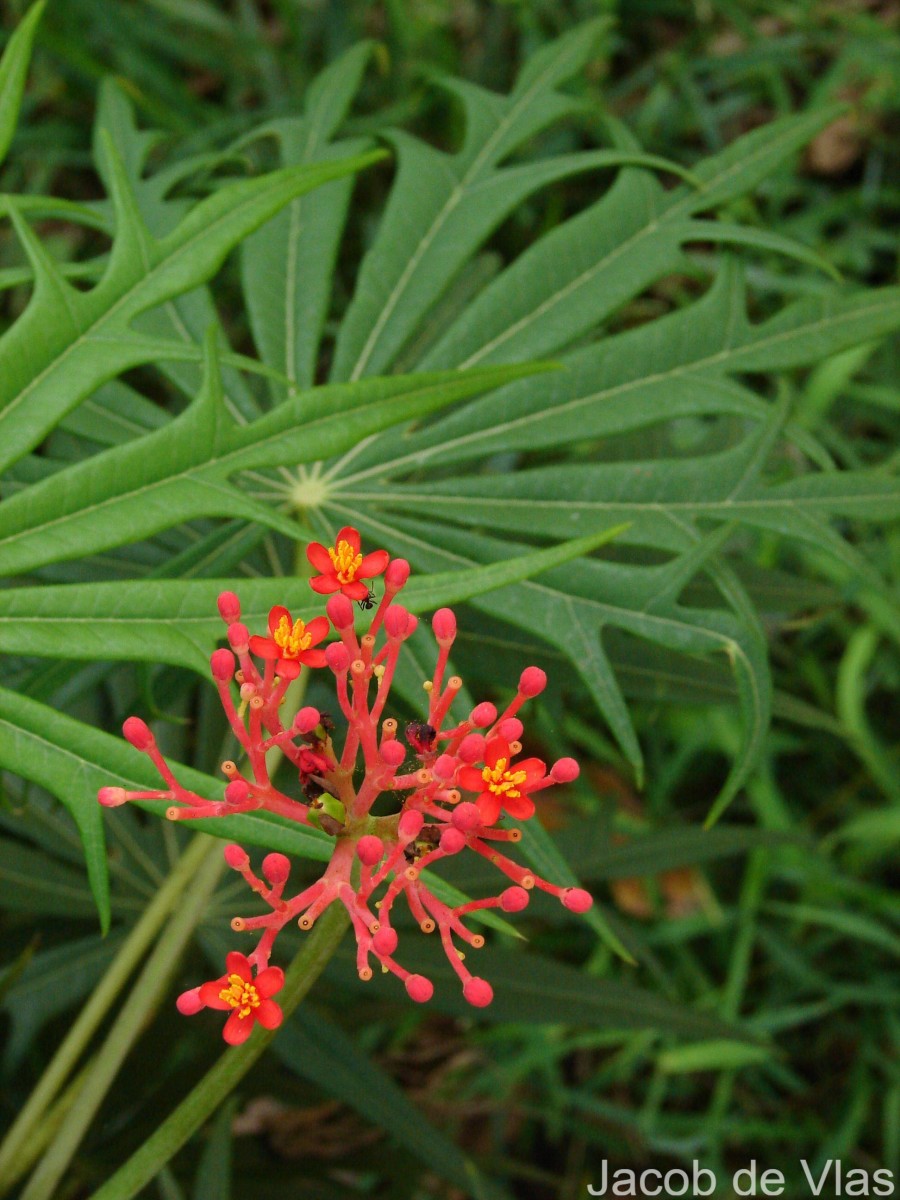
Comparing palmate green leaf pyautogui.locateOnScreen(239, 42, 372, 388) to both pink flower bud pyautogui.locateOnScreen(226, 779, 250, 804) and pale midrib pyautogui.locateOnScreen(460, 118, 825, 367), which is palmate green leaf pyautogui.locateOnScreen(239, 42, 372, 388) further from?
pink flower bud pyautogui.locateOnScreen(226, 779, 250, 804)

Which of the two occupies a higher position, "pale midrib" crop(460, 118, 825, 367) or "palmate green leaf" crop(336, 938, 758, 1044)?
"pale midrib" crop(460, 118, 825, 367)

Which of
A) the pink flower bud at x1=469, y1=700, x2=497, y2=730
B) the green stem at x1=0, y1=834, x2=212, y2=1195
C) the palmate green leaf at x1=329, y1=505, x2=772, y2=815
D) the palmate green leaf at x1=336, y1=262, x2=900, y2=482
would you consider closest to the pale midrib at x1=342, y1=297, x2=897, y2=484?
the palmate green leaf at x1=336, y1=262, x2=900, y2=482

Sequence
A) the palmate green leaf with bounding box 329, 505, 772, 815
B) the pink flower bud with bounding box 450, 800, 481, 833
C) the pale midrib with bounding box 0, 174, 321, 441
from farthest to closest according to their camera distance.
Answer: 1. the palmate green leaf with bounding box 329, 505, 772, 815
2. the pale midrib with bounding box 0, 174, 321, 441
3. the pink flower bud with bounding box 450, 800, 481, 833

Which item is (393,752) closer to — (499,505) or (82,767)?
(82,767)

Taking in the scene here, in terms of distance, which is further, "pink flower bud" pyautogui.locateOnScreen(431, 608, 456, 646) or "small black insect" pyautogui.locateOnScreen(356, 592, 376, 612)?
"small black insect" pyautogui.locateOnScreen(356, 592, 376, 612)

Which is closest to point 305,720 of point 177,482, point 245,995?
point 245,995

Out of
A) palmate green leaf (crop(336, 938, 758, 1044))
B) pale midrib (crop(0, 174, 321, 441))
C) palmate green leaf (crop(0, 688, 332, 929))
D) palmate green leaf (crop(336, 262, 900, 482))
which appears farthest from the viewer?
palmate green leaf (crop(336, 938, 758, 1044))

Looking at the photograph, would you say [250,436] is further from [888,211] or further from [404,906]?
[888,211]

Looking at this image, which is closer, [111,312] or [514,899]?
[514,899]
